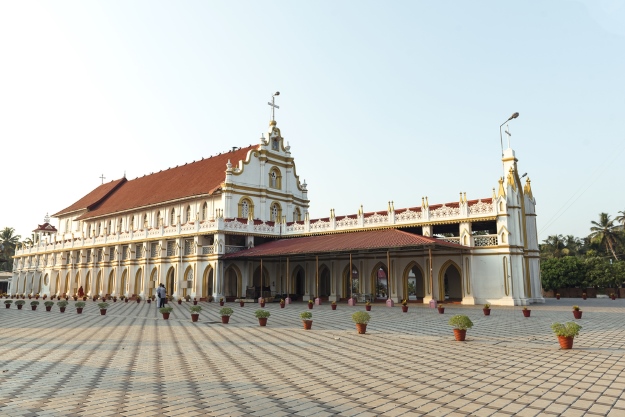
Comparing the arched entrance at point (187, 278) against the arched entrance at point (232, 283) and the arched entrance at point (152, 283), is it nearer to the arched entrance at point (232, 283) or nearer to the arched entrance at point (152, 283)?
the arched entrance at point (232, 283)

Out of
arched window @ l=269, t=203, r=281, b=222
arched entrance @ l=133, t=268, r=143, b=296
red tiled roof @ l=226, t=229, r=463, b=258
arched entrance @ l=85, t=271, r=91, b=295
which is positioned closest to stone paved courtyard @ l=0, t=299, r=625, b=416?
red tiled roof @ l=226, t=229, r=463, b=258

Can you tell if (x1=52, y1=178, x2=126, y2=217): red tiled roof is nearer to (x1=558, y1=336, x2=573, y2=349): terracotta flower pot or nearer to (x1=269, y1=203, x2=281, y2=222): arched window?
(x1=269, y1=203, x2=281, y2=222): arched window

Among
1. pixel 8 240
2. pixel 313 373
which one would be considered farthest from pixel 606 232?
pixel 8 240

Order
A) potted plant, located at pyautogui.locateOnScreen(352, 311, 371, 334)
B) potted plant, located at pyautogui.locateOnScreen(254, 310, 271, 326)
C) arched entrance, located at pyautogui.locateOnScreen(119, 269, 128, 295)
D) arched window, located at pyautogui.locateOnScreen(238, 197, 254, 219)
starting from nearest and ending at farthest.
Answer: potted plant, located at pyautogui.locateOnScreen(352, 311, 371, 334), potted plant, located at pyautogui.locateOnScreen(254, 310, 271, 326), arched window, located at pyautogui.locateOnScreen(238, 197, 254, 219), arched entrance, located at pyautogui.locateOnScreen(119, 269, 128, 295)

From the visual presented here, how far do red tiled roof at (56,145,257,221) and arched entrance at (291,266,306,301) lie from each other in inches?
433

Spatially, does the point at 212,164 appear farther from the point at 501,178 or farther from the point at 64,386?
the point at 64,386

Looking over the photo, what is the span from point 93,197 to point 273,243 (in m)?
36.9

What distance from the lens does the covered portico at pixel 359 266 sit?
29.7 m

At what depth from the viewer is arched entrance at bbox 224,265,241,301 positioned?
40688mm

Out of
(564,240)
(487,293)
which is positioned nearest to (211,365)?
(487,293)

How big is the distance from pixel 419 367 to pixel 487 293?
2356cm

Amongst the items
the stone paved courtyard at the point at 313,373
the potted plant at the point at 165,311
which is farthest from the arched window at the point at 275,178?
the stone paved courtyard at the point at 313,373

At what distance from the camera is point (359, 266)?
36344 millimetres

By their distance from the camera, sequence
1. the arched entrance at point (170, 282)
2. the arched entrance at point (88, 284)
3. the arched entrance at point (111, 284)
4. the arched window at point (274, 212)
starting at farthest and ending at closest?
1. the arched entrance at point (88, 284)
2. the arched entrance at point (111, 284)
3. the arched window at point (274, 212)
4. the arched entrance at point (170, 282)
